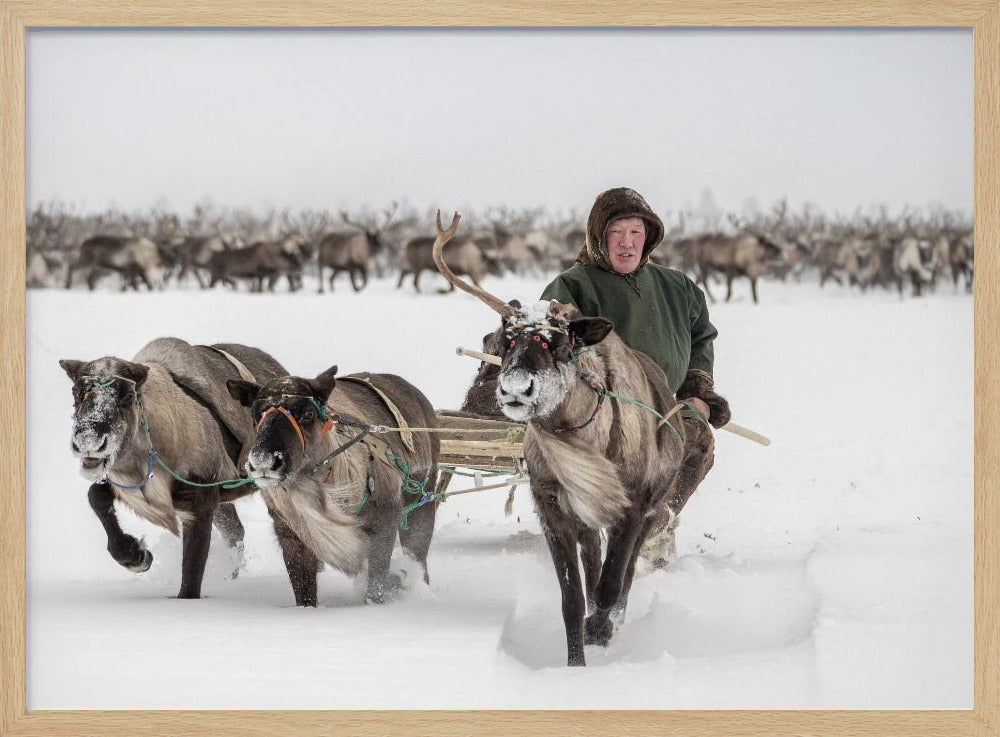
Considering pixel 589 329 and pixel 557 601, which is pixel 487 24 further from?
pixel 557 601

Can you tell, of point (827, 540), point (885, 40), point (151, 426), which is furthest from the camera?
point (827, 540)

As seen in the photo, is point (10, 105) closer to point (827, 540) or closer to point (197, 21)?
point (197, 21)

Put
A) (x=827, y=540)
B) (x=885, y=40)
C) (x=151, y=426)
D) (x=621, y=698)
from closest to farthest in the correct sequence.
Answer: (x=621, y=698), (x=885, y=40), (x=151, y=426), (x=827, y=540)

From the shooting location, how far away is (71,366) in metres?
5.96

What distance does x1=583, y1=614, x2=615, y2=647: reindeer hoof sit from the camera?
569 centimetres

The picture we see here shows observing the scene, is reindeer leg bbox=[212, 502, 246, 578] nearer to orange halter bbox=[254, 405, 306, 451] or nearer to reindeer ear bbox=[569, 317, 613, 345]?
orange halter bbox=[254, 405, 306, 451]

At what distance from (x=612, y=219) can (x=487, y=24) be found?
36.1 inches

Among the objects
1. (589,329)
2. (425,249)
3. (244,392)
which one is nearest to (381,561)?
(244,392)

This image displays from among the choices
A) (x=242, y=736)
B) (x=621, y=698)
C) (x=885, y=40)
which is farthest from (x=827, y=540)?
(x=242, y=736)

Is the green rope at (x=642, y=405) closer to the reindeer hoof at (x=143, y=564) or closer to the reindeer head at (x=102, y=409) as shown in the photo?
the reindeer head at (x=102, y=409)

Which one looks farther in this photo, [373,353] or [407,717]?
[373,353]

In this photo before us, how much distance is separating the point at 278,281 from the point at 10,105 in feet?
13.1

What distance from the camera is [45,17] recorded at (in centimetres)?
578

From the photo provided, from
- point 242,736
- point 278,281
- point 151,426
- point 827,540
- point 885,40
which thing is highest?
point 885,40
